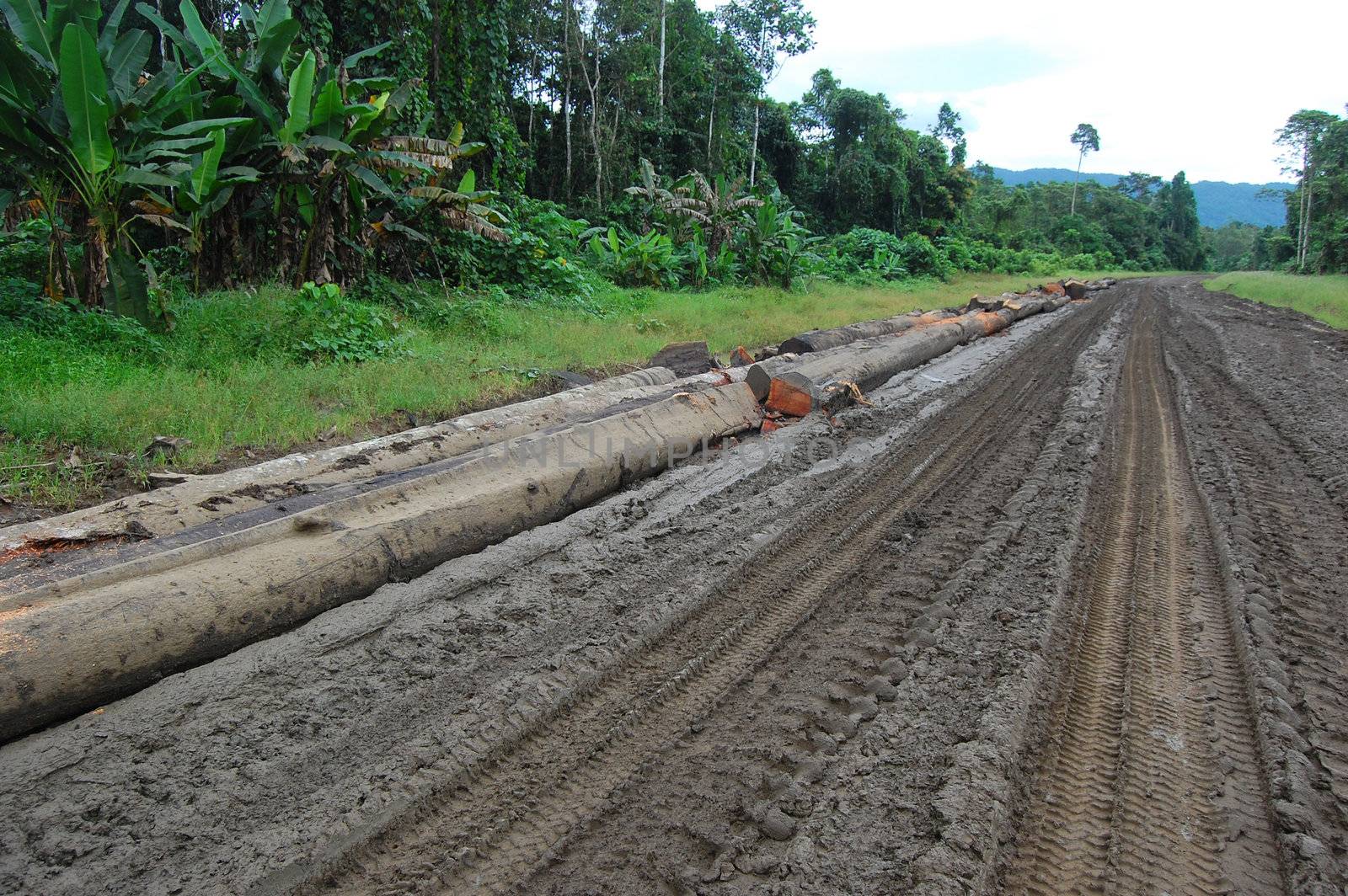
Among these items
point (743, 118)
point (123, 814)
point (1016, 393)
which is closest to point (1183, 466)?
point (1016, 393)

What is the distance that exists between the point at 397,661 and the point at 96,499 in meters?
2.44

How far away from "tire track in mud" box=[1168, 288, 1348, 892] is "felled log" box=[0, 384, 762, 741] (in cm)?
349

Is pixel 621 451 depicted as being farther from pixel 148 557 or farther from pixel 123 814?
pixel 123 814

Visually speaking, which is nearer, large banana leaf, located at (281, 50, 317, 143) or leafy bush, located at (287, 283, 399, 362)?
leafy bush, located at (287, 283, 399, 362)

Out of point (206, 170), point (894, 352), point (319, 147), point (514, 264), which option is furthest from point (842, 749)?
point (514, 264)

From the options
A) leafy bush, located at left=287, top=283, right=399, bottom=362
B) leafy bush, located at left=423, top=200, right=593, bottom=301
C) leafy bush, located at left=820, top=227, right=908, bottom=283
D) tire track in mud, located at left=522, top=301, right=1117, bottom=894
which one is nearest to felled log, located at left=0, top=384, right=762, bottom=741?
tire track in mud, located at left=522, top=301, right=1117, bottom=894

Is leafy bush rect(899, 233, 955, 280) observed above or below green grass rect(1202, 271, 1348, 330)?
above

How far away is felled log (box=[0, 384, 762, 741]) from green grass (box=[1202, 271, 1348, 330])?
679 inches

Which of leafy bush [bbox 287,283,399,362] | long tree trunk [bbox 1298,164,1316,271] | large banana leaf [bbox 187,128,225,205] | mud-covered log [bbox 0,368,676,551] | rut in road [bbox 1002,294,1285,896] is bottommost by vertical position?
rut in road [bbox 1002,294,1285,896]

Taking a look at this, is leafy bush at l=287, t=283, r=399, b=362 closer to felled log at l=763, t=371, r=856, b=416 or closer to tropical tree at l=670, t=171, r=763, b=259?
felled log at l=763, t=371, r=856, b=416

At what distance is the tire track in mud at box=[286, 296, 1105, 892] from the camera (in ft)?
6.85

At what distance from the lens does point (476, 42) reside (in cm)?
1371

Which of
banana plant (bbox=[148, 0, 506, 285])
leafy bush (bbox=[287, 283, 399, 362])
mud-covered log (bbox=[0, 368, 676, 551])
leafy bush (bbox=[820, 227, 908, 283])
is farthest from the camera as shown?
leafy bush (bbox=[820, 227, 908, 283])

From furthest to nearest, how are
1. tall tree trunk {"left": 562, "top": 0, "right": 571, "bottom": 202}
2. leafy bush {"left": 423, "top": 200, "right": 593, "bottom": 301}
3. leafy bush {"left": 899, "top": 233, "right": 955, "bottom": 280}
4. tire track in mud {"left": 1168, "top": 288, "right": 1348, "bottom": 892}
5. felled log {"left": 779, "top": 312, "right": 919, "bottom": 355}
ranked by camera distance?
1. leafy bush {"left": 899, "top": 233, "right": 955, "bottom": 280}
2. tall tree trunk {"left": 562, "top": 0, "right": 571, "bottom": 202}
3. leafy bush {"left": 423, "top": 200, "right": 593, "bottom": 301}
4. felled log {"left": 779, "top": 312, "right": 919, "bottom": 355}
5. tire track in mud {"left": 1168, "top": 288, "right": 1348, "bottom": 892}
